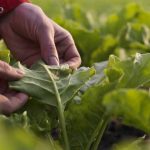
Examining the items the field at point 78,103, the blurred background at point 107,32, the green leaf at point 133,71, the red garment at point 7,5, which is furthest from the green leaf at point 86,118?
the blurred background at point 107,32

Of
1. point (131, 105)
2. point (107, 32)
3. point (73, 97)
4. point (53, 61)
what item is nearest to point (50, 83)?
point (73, 97)

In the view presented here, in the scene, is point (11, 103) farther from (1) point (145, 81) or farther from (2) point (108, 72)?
(1) point (145, 81)

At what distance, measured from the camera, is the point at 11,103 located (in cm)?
177

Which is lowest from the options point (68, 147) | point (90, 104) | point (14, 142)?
point (68, 147)

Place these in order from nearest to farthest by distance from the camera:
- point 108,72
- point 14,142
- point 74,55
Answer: point 14,142 → point 108,72 → point 74,55

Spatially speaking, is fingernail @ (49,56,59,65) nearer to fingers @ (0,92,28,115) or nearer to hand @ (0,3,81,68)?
hand @ (0,3,81,68)

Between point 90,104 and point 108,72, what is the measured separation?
0.12 m

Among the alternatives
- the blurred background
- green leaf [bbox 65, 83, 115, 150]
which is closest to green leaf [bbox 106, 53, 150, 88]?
green leaf [bbox 65, 83, 115, 150]

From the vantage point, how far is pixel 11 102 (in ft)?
5.83

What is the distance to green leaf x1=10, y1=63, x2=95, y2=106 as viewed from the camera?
1.82 metres

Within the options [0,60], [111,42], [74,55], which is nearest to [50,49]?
[74,55]

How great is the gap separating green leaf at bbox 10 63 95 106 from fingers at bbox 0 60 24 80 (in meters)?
0.02

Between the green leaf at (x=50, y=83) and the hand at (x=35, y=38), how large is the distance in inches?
7.1

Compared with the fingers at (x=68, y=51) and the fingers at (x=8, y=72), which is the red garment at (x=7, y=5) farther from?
the fingers at (x=8, y=72)
